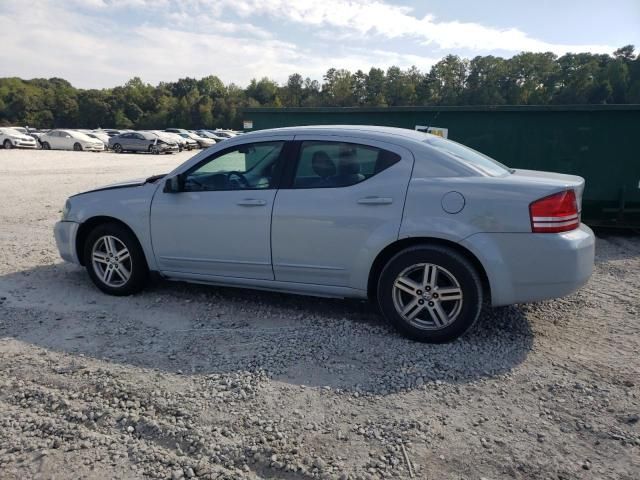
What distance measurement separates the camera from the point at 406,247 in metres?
3.86

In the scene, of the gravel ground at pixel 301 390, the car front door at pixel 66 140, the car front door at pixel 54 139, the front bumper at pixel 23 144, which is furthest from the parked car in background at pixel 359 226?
the car front door at pixel 54 139

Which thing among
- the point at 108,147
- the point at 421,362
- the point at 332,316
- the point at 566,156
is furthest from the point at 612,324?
the point at 108,147

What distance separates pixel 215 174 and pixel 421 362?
2422 mm

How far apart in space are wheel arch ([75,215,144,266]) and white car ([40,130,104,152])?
109 feet

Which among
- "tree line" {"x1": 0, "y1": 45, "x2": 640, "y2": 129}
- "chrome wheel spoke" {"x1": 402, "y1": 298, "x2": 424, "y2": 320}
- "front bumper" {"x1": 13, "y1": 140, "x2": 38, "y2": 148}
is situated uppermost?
"tree line" {"x1": 0, "y1": 45, "x2": 640, "y2": 129}

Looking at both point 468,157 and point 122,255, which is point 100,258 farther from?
point 468,157

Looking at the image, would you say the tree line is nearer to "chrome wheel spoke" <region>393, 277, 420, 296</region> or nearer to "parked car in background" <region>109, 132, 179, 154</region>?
"parked car in background" <region>109, 132, 179, 154</region>

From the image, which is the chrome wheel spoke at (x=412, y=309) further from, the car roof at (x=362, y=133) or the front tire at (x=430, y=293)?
the car roof at (x=362, y=133)

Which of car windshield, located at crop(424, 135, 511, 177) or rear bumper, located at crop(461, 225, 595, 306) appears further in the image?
car windshield, located at crop(424, 135, 511, 177)

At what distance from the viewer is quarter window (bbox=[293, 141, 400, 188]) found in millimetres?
3986

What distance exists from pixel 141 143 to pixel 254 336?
34.0 m

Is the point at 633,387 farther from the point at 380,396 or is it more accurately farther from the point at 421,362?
the point at 380,396

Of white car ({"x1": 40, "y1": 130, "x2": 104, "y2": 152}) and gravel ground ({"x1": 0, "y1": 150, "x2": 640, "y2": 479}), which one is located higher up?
white car ({"x1": 40, "y1": 130, "x2": 104, "y2": 152})

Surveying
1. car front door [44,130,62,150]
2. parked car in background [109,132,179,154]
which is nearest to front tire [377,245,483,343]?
parked car in background [109,132,179,154]
